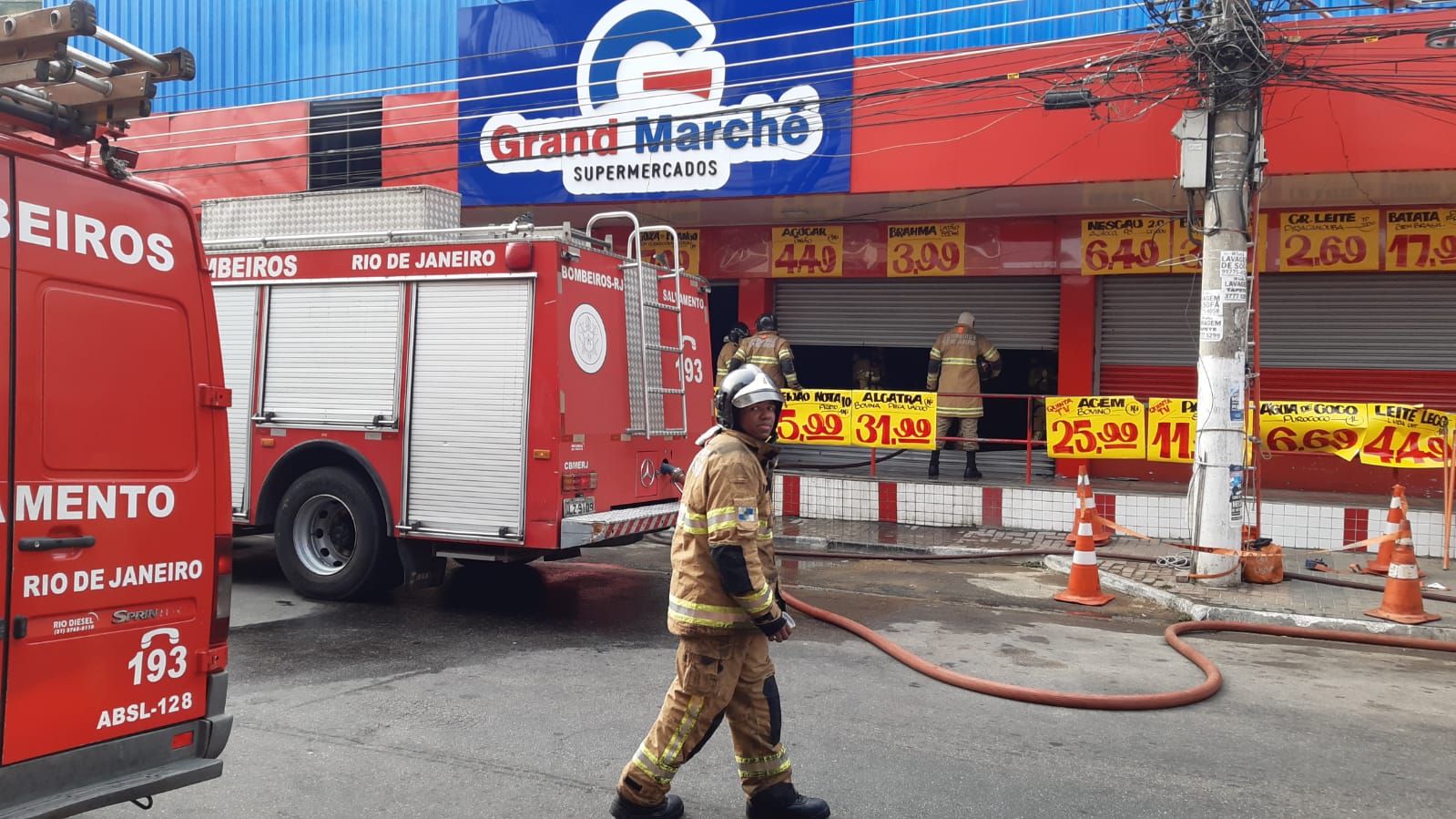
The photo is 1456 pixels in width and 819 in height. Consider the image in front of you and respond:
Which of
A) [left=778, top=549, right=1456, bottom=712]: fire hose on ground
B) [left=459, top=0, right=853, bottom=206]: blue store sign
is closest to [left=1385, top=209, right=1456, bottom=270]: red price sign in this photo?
[left=778, top=549, right=1456, bottom=712]: fire hose on ground

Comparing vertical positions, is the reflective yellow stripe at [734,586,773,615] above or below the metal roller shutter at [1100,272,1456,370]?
below

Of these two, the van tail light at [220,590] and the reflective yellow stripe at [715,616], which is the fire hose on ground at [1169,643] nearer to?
the reflective yellow stripe at [715,616]

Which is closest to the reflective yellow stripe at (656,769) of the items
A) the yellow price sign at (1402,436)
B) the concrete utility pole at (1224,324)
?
the concrete utility pole at (1224,324)

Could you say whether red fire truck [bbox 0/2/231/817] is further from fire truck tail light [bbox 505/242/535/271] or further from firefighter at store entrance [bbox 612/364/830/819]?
fire truck tail light [bbox 505/242/535/271]

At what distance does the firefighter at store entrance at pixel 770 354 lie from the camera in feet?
44.5

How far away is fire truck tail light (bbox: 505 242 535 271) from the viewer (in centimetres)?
775

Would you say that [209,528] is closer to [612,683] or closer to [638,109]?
[612,683]

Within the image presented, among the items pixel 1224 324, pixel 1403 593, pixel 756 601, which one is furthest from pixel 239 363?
pixel 1403 593

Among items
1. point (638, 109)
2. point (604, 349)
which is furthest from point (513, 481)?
point (638, 109)

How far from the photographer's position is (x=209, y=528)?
12.7ft

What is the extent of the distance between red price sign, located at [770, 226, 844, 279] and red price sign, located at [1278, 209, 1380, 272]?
17.5ft

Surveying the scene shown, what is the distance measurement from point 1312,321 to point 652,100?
8.24 meters

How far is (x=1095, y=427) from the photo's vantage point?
12297mm

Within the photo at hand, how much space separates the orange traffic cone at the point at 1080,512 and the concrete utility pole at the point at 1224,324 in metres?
0.88
